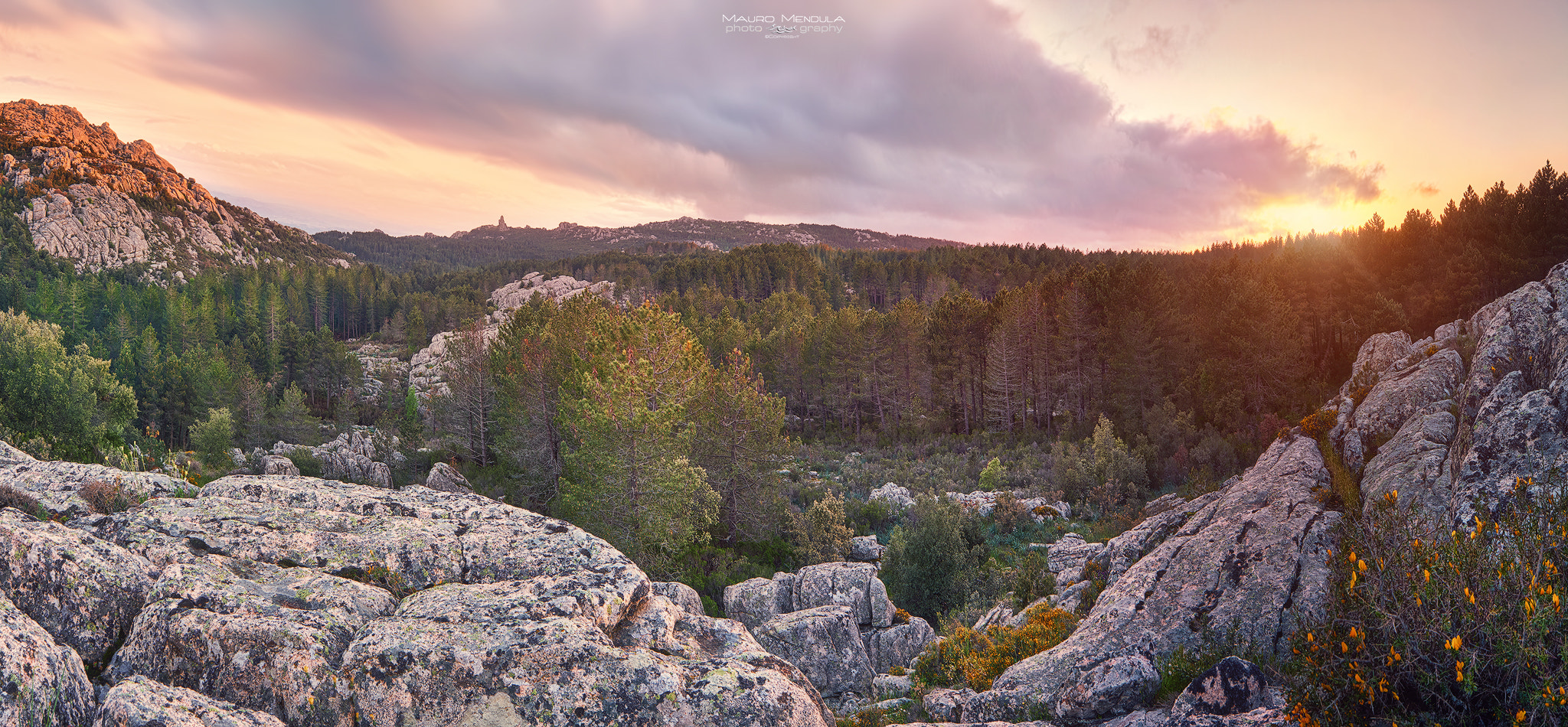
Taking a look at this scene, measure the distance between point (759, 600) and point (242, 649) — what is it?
15.8 meters

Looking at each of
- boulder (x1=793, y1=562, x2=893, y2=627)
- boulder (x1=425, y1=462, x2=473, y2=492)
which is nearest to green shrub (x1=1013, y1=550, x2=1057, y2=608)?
boulder (x1=793, y1=562, x2=893, y2=627)

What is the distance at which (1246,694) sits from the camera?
6902 mm

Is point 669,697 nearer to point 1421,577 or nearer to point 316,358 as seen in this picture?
point 1421,577

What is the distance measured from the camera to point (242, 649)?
6188 mm

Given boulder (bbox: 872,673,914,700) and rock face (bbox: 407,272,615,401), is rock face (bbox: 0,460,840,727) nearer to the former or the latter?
boulder (bbox: 872,673,914,700)

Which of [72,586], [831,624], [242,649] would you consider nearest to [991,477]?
[831,624]

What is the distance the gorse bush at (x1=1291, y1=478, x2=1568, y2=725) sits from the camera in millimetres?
5086

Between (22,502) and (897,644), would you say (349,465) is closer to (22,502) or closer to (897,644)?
(22,502)

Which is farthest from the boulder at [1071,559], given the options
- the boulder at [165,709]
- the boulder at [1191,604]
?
the boulder at [165,709]

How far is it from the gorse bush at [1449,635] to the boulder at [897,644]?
12.7 m

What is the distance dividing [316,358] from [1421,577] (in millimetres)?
107680

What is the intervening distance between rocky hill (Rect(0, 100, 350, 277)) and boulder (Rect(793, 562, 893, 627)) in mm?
197515

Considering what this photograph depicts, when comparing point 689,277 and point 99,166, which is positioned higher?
point 99,166

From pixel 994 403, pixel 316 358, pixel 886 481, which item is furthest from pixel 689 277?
pixel 886 481
